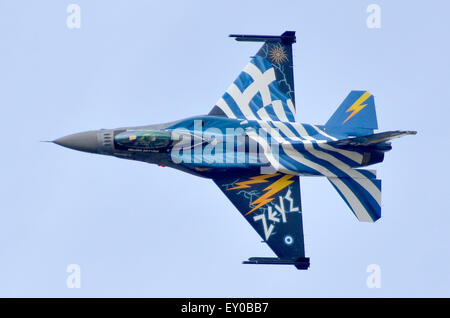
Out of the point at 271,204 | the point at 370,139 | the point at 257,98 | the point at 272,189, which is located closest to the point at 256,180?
the point at 272,189

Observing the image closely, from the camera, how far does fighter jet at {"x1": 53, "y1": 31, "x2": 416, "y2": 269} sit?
91.0 ft

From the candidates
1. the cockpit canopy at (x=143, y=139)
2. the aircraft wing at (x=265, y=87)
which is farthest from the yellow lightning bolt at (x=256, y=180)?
the cockpit canopy at (x=143, y=139)

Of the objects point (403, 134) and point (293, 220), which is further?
point (293, 220)

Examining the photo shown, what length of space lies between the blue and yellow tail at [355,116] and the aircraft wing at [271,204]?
83.4 inches

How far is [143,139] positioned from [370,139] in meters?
6.86

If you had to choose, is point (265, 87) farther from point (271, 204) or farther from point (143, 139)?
point (143, 139)

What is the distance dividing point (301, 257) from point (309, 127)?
4051mm

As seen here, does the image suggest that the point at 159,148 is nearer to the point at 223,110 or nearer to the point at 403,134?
the point at 223,110

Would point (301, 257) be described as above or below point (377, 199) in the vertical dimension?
below

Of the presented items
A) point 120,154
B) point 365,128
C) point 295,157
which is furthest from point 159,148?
point 365,128

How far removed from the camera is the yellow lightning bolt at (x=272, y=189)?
2825 centimetres

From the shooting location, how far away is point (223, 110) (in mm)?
28672

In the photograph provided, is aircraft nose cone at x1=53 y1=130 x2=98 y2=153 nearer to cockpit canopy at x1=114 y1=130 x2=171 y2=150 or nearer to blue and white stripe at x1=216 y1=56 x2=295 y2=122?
cockpit canopy at x1=114 y1=130 x2=171 y2=150

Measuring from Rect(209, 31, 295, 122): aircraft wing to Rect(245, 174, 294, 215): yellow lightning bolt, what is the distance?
6.44ft
